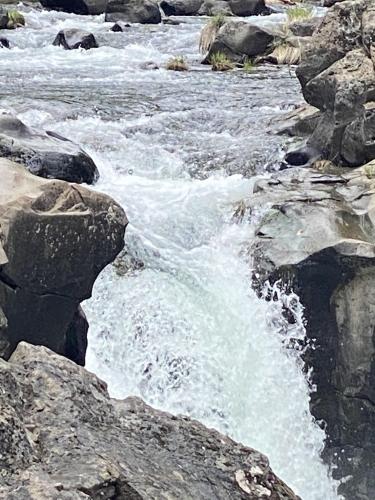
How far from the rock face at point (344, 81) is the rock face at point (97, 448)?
6464 millimetres

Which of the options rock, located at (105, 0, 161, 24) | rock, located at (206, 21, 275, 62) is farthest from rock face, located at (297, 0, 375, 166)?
rock, located at (105, 0, 161, 24)

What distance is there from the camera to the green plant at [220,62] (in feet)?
59.6

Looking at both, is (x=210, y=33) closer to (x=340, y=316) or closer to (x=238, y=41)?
(x=238, y=41)

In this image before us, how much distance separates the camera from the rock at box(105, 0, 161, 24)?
25422 mm

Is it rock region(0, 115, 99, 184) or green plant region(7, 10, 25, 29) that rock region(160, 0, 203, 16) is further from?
rock region(0, 115, 99, 184)

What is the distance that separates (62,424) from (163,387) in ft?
13.2

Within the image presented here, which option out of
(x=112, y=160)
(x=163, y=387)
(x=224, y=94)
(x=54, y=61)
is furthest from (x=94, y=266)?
(x=54, y=61)

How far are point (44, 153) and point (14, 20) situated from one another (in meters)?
16.6

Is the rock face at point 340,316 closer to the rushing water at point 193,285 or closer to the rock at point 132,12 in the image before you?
the rushing water at point 193,285

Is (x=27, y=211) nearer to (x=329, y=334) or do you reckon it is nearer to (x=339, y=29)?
(x=329, y=334)

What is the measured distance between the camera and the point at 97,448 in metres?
3.06

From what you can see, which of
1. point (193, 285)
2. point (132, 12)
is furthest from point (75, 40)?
point (193, 285)

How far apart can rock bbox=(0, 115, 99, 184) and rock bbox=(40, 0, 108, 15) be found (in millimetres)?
19275

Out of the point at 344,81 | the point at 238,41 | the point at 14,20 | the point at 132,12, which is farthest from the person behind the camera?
the point at 132,12
